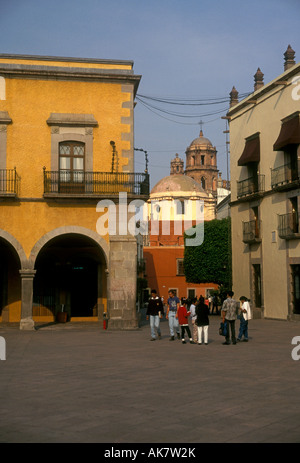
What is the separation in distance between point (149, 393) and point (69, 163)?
1431cm

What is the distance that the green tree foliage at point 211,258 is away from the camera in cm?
4225

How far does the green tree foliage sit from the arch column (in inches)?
878

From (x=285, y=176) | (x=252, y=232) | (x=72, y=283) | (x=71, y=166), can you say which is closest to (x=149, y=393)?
(x=71, y=166)

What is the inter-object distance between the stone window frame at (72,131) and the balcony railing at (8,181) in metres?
1.46

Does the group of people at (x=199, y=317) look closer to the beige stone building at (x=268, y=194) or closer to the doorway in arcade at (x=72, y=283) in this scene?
the doorway in arcade at (x=72, y=283)

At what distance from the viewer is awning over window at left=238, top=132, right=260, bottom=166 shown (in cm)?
3045

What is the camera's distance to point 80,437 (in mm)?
6309

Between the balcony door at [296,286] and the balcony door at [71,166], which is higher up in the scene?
the balcony door at [71,166]

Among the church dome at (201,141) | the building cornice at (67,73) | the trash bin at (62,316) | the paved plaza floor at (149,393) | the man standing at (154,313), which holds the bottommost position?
the paved plaza floor at (149,393)

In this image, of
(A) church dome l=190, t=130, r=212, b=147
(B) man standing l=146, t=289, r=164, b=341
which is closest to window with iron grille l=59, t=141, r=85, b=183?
(B) man standing l=146, t=289, r=164, b=341

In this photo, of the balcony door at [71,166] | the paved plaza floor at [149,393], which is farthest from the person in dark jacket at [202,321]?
the balcony door at [71,166]

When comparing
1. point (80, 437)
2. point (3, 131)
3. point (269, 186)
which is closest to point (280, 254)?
point (269, 186)

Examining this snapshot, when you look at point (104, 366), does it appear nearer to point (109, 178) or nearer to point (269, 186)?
point (109, 178)

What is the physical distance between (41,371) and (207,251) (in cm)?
3222
